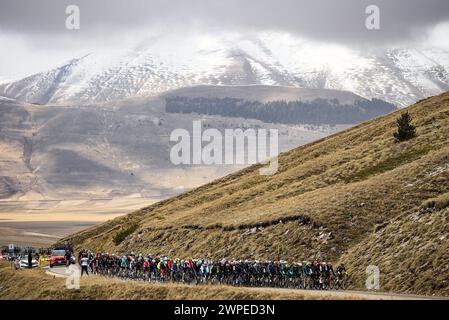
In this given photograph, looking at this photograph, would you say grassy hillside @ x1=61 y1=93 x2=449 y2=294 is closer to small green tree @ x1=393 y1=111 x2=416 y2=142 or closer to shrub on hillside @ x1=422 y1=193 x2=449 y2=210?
shrub on hillside @ x1=422 y1=193 x2=449 y2=210

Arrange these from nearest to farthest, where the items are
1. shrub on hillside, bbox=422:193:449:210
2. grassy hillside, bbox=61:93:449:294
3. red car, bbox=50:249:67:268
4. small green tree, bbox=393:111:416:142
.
→ grassy hillside, bbox=61:93:449:294 < shrub on hillside, bbox=422:193:449:210 < red car, bbox=50:249:67:268 < small green tree, bbox=393:111:416:142

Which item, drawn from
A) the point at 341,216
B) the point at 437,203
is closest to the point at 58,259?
the point at 341,216

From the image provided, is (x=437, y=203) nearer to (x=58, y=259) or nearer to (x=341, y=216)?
(x=341, y=216)

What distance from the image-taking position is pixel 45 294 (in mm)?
60062

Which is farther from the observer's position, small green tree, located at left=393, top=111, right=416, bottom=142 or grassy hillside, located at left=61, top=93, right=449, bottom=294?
small green tree, located at left=393, top=111, right=416, bottom=142

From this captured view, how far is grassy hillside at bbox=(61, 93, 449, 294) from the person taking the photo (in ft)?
177

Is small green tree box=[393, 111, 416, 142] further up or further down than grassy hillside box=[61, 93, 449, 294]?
further up

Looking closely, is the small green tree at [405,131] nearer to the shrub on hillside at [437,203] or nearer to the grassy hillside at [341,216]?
the grassy hillside at [341,216]

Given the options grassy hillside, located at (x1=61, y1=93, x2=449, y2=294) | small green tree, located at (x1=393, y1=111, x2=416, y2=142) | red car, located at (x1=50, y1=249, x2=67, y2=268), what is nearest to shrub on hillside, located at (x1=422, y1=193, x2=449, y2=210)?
grassy hillside, located at (x1=61, y1=93, x2=449, y2=294)

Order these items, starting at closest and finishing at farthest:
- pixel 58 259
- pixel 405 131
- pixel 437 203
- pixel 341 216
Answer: pixel 437 203 < pixel 341 216 < pixel 58 259 < pixel 405 131

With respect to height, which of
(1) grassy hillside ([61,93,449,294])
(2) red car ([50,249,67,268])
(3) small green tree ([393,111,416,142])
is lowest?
(2) red car ([50,249,67,268])

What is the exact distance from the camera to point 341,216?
2581 inches

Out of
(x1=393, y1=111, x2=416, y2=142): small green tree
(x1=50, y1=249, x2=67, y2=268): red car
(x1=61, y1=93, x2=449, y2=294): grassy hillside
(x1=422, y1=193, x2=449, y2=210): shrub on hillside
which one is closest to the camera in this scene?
(x1=61, y1=93, x2=449, y2=294): grassy hillside
